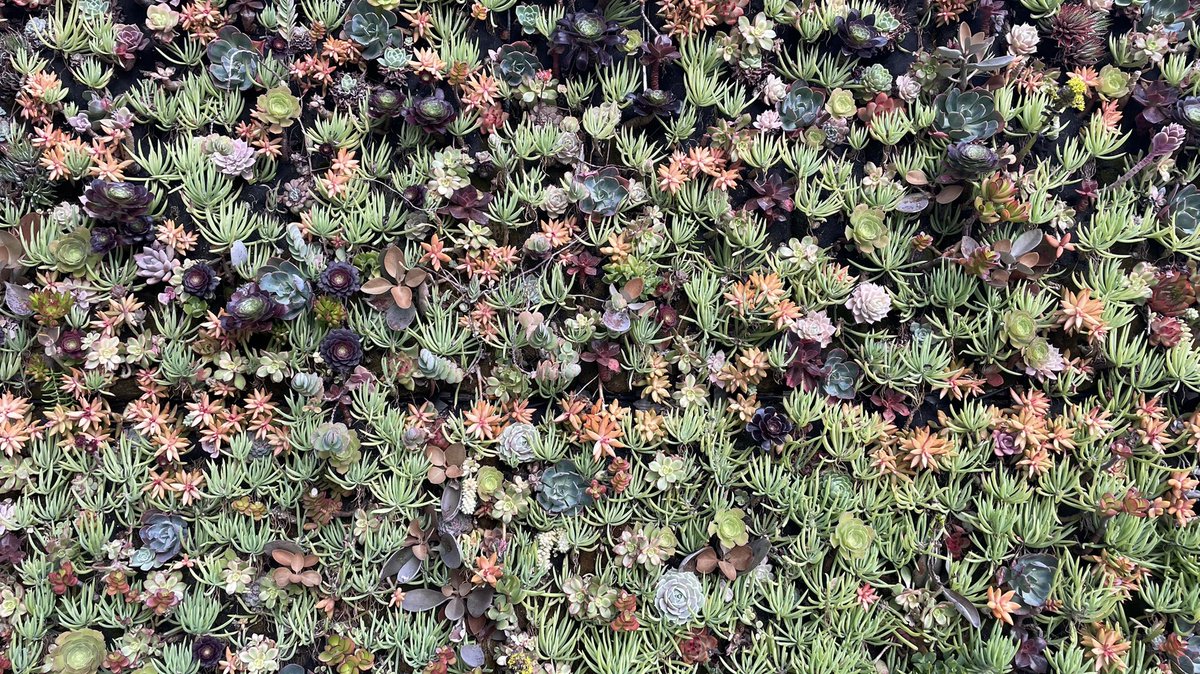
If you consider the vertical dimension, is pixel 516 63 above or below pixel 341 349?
above

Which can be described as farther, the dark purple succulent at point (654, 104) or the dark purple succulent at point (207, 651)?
the dark purple succulent at point (654, 104)

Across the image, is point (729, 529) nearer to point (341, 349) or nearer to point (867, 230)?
point (867, 230)

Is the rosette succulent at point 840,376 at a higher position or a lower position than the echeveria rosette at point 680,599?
higher

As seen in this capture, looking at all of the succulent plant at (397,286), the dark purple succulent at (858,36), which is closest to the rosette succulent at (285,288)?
the succulent plant at (397,286)

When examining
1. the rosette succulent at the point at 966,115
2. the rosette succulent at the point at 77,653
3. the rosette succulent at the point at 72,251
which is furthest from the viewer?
the rosette succulent at the point at 966,115

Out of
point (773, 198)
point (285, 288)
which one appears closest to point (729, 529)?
point (773, 198)

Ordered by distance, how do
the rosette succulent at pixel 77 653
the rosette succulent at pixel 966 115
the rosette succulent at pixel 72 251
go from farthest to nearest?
the rosette succulent at pixel 966 115 → the rosette succulent at pixel 72 251 → the rosette succulent at pixel 77 653

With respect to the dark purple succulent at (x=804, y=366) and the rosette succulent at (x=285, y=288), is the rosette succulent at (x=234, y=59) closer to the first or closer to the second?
the rosette succulent at (x=285, y=288)
